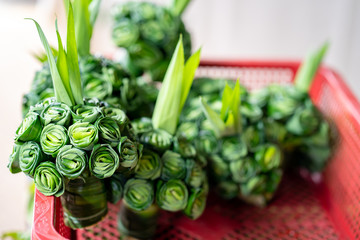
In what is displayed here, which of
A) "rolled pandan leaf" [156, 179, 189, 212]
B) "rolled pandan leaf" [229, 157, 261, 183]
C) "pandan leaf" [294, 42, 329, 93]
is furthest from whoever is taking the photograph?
"pandan leaf" [294, 42, 329, 93]

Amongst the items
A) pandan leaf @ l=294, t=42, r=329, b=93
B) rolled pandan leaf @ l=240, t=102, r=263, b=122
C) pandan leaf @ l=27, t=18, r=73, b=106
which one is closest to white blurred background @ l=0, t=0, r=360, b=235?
pandan leaf @ l=294, t=42, r=329, b=93

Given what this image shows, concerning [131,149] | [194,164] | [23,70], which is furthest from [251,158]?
[23,70]

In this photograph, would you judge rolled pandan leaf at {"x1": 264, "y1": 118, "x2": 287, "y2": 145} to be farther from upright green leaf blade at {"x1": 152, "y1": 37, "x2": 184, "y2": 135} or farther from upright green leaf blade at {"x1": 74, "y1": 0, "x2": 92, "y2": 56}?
upright green leaf blade at {"x1": 74, "y1": 0, "x2": 92, "y2": 56}

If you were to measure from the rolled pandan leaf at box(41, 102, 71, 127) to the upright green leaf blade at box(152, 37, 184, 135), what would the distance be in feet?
0.46

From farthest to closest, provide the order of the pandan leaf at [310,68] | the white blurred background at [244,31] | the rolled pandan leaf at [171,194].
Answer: the white blurred background at [244,31], the pandan leaf at [310,68], the rolled pandan leaf at [171,194]

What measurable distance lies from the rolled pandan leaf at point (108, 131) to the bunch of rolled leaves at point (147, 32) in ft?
0.88

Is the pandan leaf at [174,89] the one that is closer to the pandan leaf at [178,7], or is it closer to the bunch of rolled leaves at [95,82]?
the bunch of rolled leaves at [95,82]

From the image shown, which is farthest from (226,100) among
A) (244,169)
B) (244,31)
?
(244,31)

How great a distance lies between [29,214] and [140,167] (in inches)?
13.5

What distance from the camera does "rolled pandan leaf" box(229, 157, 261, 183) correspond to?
0.66 meters

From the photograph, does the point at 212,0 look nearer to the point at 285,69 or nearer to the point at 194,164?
the point at 285,69

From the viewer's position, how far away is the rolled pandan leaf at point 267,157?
679 millimetres

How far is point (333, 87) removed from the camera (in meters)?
0.82

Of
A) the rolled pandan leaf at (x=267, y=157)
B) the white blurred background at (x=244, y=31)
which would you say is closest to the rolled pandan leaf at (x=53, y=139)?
the rolled pandan leaf at (x=267, y=157)
